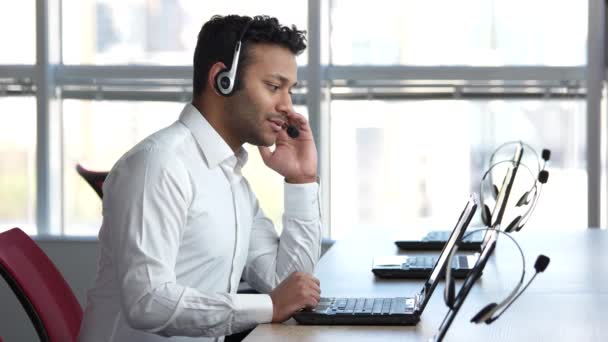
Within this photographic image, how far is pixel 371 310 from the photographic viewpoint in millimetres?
1893

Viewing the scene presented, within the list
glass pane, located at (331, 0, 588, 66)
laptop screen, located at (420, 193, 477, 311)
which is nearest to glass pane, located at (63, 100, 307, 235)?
glass pane, located at (331, 0, 588, 66)

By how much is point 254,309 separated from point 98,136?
315 centimetres

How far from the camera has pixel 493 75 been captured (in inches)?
180

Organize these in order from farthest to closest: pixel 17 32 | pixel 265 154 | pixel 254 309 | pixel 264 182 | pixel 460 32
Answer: pixel 17 32, pixel 264 182, pixel 460 32, pixel 265 154, pixel 254 309

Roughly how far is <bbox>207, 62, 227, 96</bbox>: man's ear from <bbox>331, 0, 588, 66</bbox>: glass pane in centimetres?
252

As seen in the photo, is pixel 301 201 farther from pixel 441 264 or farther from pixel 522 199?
pixel 522 199

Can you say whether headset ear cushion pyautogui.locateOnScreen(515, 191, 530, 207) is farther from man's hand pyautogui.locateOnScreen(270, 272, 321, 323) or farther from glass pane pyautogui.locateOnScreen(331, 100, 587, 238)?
glass pane pyautogui.locateOnScreen(331, 100, 587, 238)

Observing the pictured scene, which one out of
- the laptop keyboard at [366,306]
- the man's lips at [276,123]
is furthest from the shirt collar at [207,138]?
the laptop keyboard at [366,306]

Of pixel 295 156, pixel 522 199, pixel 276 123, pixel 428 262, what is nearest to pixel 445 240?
pixel 522 199

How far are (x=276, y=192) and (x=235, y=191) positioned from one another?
8.33 feet

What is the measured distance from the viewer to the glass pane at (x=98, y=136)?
4.82 metres

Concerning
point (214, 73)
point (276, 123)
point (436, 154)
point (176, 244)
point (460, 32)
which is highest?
point (460, 32)

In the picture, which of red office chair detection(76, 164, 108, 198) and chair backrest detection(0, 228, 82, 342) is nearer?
chair backrest detection(0, 228, 82, 342)

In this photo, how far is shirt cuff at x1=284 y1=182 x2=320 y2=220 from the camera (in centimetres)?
243
